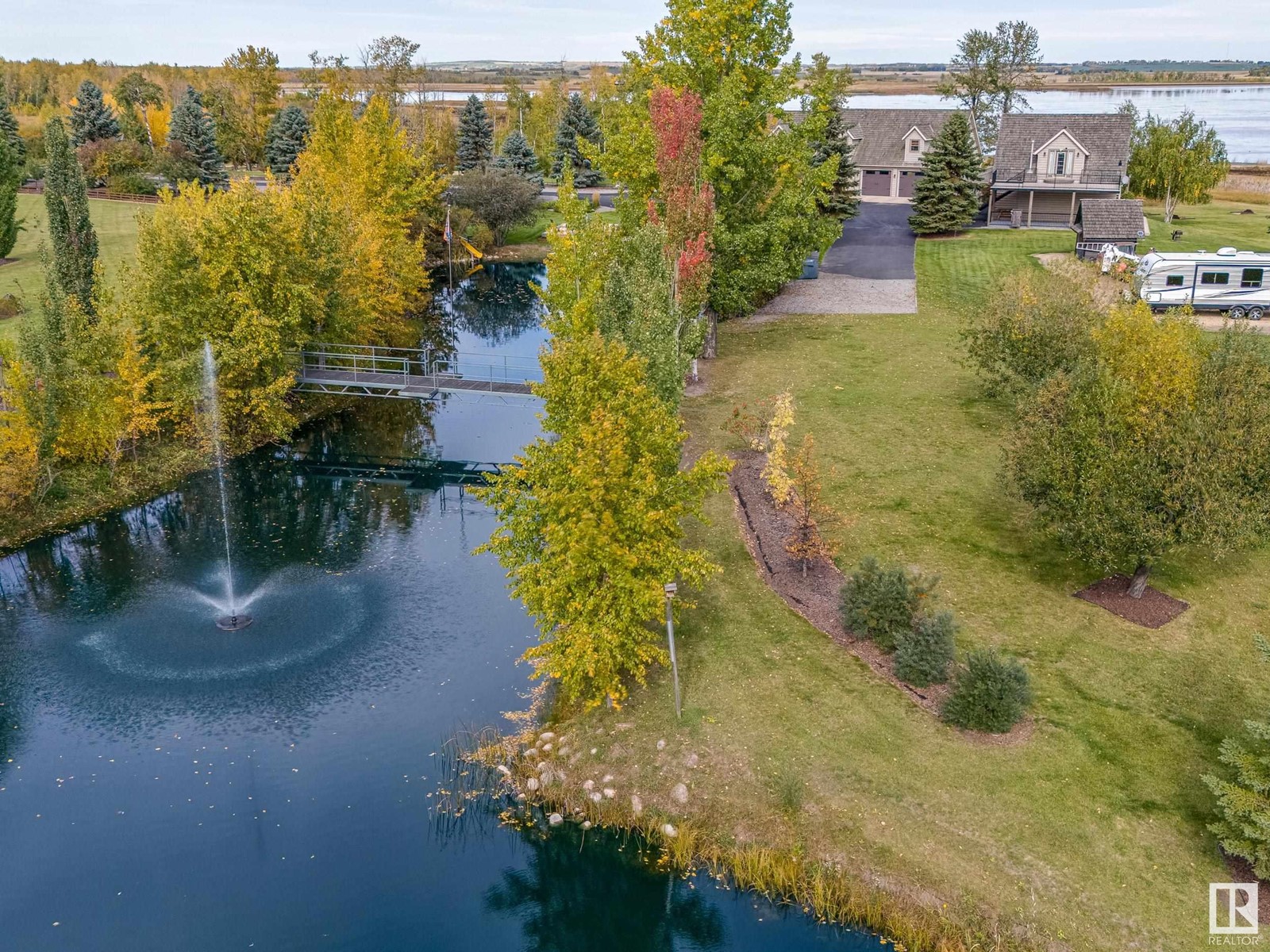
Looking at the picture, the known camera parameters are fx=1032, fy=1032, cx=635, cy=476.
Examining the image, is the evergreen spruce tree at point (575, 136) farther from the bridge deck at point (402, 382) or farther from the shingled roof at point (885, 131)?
the bridge deck at point (402, 382)

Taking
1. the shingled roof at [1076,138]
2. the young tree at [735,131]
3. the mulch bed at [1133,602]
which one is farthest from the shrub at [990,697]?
the shingled roof at [1076,138]

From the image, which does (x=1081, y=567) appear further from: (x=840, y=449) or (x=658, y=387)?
(x=658, y=387)

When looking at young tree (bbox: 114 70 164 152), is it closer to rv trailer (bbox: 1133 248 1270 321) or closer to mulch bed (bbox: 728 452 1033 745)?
rv trailer (bbox: 1133 248 1270 321)

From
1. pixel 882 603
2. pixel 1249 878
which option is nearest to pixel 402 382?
pixel 882 603

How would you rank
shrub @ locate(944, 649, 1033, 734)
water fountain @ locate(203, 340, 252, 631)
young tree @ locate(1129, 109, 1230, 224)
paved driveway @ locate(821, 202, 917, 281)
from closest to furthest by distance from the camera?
shrub @ locate(944, 649, 1033, 734)
water fountain @ locate(203, 340, 252, 631)
paved driveway @ locate(821, 202, 917, 281)
young tree @ locate(1129, 109, 1230, 224)

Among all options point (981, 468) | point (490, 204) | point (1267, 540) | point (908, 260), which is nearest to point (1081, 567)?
point (1267, 540)

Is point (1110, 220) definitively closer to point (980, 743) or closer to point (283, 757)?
point (980, 743)

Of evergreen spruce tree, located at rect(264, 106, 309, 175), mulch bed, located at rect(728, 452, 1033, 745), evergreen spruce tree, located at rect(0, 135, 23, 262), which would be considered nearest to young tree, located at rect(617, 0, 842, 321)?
mulch bed, located at rect(728, 452, 1033, 745)
